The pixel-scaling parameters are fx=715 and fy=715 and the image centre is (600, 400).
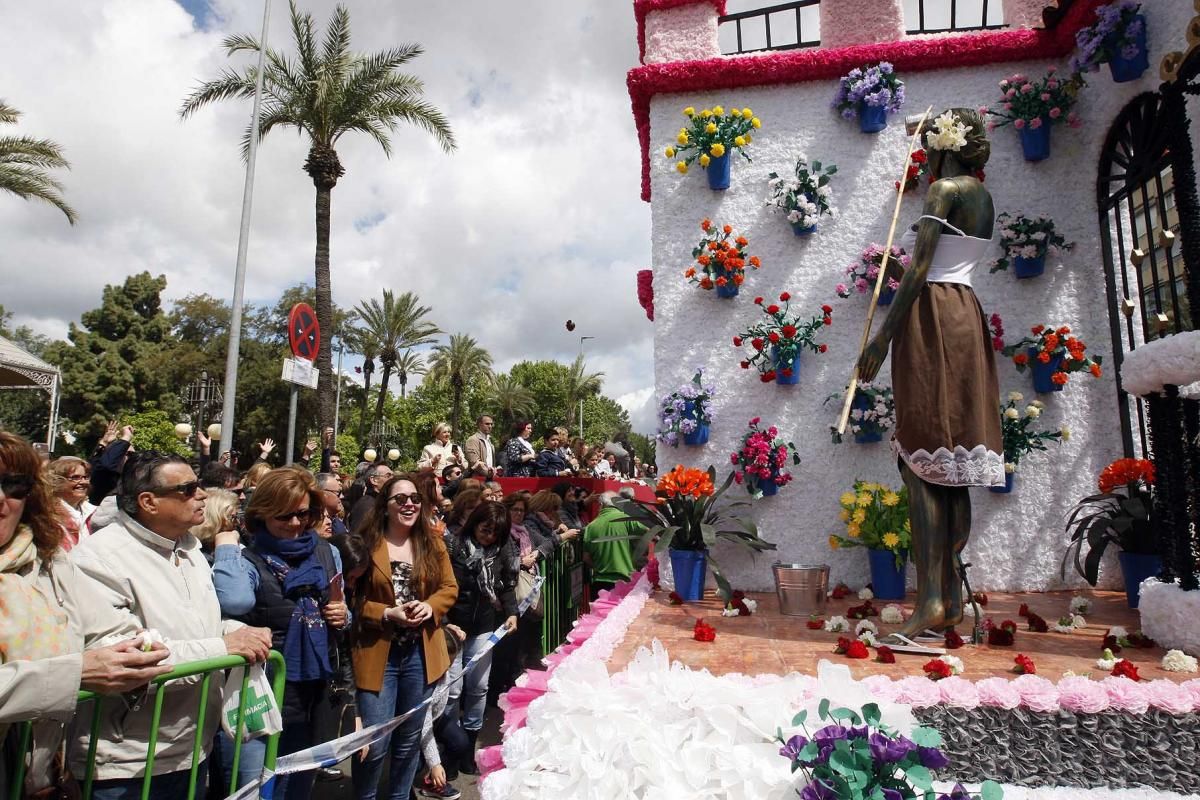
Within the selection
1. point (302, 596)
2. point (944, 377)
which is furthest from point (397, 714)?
point (944, 377)

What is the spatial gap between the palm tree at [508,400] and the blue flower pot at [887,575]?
45544 mm

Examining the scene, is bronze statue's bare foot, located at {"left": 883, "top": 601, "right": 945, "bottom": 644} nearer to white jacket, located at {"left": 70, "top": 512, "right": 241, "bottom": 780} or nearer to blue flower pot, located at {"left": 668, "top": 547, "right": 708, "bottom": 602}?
blue flower pot, located at {"left": 668, "top": 547, "right": 708, "bottom": 602}

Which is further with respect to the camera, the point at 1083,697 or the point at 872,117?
the point at 872,117

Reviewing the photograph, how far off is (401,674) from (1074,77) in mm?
6068

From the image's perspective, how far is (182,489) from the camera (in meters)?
2.52

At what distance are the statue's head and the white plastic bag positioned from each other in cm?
406

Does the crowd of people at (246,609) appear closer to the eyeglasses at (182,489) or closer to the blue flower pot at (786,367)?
the eyeglasses at (182,489)

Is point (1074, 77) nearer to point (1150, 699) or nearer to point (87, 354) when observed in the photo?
point (1150, 699)

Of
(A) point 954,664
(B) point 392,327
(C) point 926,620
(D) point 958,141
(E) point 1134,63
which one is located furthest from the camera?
(B) point 392,327

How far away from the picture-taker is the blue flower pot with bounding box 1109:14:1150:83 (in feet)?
15.3

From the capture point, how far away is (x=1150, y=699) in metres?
2.56

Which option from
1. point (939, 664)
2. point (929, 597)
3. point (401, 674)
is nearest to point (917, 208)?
point (929, 597)

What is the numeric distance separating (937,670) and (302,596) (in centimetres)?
277

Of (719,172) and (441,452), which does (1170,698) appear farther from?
(441,452)
